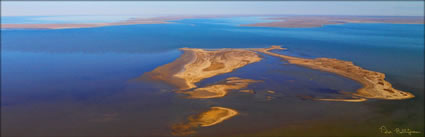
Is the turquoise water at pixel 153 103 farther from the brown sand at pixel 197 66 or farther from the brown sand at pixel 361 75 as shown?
the brown sand at pixel 197 66

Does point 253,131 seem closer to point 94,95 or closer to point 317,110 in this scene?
point 317,110

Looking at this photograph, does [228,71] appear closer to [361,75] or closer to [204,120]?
[204,120]

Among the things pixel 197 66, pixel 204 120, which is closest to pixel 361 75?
pixel 197 66

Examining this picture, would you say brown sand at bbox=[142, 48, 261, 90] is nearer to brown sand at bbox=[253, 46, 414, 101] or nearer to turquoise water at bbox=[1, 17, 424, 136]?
turquoise water at bbox=[1, 17, 424, 136]
